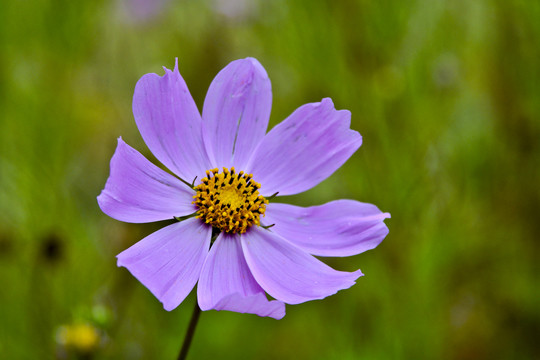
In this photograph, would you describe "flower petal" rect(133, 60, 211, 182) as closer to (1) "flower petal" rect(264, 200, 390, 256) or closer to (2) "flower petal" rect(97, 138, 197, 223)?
(2) "flower petal" rect(97, 138, 197, 223)

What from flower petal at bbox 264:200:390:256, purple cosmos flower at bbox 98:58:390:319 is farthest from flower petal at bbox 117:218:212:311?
flower petal at bbox 264:200:390:256

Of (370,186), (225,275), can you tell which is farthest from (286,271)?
(370,186)

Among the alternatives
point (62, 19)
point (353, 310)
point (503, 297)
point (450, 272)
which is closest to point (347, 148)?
point (353, 310)

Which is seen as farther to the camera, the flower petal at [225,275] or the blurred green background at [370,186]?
the blurred green background at [370,186]

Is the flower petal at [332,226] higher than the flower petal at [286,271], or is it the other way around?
the flower petal at [332,226]

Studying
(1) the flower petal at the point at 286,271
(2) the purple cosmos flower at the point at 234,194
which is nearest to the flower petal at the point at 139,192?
(2) the purple cosmos flower at the point at 234,194

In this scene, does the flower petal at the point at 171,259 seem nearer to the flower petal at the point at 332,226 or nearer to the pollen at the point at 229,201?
the pollen at the point at 229,201

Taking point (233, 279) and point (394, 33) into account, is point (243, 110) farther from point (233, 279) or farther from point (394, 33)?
point (394, 33)

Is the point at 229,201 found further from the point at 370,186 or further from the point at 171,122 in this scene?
the point at 370,186
